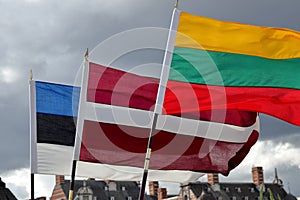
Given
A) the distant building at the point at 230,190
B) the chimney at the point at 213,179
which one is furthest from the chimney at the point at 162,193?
the chimney at the point at 213,179

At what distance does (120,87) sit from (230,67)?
2.96 meters

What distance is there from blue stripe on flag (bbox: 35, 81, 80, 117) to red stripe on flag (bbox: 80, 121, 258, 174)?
4.19 ft

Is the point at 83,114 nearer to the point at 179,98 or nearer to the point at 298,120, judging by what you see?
the point at 179,98

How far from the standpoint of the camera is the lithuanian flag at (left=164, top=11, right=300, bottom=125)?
1232 cm

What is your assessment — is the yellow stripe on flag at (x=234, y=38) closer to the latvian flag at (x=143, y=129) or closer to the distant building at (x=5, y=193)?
the latvian flag at (x=143, y=129)

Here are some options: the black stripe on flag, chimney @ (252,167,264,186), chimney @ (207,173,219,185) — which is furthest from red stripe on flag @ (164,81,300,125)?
chimney @ (252,167,264,186)

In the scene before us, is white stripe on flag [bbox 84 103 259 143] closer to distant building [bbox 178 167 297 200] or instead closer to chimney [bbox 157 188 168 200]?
distant building [bbox 178 167 297 200]

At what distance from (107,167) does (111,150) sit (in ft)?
2.97

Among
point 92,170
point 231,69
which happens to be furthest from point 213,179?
point 231,69

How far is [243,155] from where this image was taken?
15.1 m

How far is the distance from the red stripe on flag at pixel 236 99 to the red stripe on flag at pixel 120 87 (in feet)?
6.71

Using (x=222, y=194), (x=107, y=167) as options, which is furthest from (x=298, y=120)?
(x=222, y=194)

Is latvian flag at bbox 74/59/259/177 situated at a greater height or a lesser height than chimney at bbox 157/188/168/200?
lesser

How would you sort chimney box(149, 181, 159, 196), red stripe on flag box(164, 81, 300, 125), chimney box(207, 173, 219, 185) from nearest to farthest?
red stripe on flag box(164, 81, 300, 125) → chimney box(207, 173, 219, 185) → chimney box(149, 181, 159, 196)
